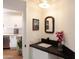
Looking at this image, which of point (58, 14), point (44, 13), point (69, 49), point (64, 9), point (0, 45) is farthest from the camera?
point (44, 13)

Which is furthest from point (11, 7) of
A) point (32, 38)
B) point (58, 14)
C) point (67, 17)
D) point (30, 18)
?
point (67, 17)

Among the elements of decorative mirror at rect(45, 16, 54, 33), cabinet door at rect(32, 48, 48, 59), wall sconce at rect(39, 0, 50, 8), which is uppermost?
wall sconce at rect(39, 0, 50, 8)

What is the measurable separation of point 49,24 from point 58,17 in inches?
17.4

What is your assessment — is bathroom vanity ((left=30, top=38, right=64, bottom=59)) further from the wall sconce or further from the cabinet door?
the wall sconce

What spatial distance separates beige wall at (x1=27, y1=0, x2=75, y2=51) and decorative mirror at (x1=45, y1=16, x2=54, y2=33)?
12 centimetres

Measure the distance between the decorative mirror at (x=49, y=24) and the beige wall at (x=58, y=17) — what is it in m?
0.12

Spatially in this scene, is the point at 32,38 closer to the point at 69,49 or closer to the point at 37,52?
the point at 37,52

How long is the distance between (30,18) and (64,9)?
1.08 metres

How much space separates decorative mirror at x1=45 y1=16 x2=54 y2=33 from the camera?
335 cm

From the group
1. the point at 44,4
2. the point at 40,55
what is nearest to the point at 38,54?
the point at 40,55

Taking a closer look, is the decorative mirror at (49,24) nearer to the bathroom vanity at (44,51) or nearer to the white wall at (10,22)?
the bathroom vanity at (44,51)

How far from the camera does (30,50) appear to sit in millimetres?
3373

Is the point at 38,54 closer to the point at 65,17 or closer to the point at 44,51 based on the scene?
the point at 44,51

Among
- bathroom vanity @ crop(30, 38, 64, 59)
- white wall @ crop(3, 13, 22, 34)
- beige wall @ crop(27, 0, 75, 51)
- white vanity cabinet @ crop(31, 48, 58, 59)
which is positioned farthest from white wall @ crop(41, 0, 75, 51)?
white wall @ crop(3, 13, 22, 34)
